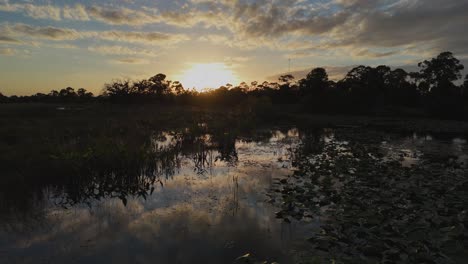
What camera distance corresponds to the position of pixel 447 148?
1620 cm

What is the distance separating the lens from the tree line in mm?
47838

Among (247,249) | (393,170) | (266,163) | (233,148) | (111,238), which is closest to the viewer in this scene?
(247,249)

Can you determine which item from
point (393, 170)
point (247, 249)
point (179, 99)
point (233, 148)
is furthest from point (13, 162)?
point (179, 99)

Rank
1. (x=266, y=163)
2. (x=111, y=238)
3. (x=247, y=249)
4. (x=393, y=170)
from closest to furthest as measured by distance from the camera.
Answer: (x=247, y=249)
(x=111, y=238)
(x=393, y=170)
(x=266, y=163)

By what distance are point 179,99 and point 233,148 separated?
48.5 meters

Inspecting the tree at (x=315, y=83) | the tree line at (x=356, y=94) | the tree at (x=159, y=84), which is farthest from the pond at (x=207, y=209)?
the tree at (x=159, y=84)

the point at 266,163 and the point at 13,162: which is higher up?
the point at 13,162

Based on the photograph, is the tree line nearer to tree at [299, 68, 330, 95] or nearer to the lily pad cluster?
tree at [299, 68, 330, 95]

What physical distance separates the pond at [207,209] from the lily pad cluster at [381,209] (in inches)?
1.3

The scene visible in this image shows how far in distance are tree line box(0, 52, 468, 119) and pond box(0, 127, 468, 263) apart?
3147 cm

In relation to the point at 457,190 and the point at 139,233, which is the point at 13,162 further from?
the point at 457,190

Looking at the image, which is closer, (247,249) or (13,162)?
(247,249)

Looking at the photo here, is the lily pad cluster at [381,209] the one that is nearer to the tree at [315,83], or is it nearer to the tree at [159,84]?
the tree at [315,83]

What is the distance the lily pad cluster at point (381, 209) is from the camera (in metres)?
4.80
